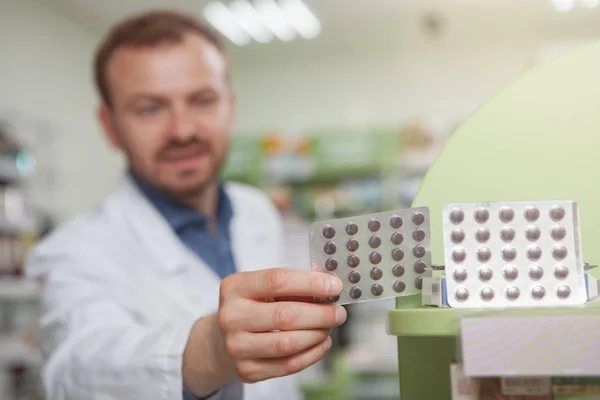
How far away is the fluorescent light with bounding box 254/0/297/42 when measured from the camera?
4.52m

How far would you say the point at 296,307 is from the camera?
67cm

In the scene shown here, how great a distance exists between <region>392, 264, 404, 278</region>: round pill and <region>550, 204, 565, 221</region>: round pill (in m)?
0.16

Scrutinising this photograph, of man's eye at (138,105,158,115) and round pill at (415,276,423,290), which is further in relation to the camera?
man's eye at (138,105,158,115)

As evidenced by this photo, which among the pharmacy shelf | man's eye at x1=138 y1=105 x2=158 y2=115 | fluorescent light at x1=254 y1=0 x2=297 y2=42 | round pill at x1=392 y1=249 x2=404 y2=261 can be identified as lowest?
the pharmacy shelf

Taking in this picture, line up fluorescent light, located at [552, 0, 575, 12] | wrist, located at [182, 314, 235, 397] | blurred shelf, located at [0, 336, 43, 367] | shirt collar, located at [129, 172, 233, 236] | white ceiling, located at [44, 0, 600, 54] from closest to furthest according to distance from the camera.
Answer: wrist, located at [182, 314, 235, 397] → shirt collar, located at [129, 172, 233, 236] → blurred shelf, located at [0, 336, 43, 367] → fluorescent light, located at [552, 0, 575, 12] → white ceiling, located at [44, 0, 600, 54]

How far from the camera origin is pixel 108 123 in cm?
163

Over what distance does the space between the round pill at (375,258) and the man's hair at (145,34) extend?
1023mm

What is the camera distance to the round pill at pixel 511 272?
0.60 metres

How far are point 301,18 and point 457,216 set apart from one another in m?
4.47

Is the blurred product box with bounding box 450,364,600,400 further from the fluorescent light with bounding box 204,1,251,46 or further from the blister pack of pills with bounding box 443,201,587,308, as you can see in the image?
the fluorescent light with bounding box 204,1,251,46

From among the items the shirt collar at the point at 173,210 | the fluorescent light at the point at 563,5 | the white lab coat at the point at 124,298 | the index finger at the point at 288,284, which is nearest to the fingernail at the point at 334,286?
the index finger at the point at 288,284

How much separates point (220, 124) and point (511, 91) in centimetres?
88

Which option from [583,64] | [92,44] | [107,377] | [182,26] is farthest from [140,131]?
[92,44]

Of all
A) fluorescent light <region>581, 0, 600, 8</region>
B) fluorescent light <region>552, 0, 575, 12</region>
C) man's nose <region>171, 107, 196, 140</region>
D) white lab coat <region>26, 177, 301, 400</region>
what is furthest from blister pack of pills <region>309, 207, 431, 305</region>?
fluorescent light <region>581, 0, 600, 8</region>
